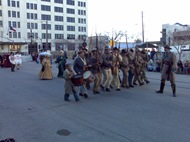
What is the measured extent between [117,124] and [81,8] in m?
91.2

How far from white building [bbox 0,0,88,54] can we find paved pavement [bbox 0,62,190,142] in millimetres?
64251

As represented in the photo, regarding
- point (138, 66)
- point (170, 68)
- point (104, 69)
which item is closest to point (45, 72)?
point (104, 69)

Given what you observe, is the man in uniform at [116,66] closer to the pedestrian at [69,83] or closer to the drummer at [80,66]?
the drummer at [80,66]

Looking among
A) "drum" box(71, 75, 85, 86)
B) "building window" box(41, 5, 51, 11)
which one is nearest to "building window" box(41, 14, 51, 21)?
"building window" box(41, 5, 51, 11)

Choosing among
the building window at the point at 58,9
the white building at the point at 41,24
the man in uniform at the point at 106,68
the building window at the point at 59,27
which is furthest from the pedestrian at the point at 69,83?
the building window at the point at 58,9

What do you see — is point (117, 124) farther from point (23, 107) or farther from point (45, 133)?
point (23, 107)

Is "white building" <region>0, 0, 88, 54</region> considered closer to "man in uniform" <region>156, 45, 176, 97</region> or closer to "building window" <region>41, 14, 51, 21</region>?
"building window" <region>41, 14, 51, 21</region>

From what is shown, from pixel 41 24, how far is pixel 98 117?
80.8 m

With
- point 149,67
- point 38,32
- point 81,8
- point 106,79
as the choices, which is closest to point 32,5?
point 38,32

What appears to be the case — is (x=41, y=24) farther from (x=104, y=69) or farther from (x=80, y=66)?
(x=80, y=66)

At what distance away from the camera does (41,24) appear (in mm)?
84062

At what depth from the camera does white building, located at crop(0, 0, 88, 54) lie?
76438 millimetres

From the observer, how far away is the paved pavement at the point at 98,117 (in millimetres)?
5438

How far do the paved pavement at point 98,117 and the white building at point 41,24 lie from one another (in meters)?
64.3
